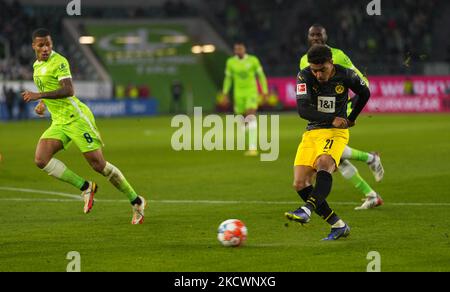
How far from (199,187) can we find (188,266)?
24.0 ft

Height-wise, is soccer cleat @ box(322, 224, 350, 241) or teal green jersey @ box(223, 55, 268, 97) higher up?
teal green jersey @ box(223, 55, 268, 97)

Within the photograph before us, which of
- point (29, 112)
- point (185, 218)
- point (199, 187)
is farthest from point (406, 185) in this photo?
point (29, 112)

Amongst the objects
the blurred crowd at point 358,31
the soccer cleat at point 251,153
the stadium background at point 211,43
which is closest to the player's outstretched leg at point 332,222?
the soccer cleat at point 251,153

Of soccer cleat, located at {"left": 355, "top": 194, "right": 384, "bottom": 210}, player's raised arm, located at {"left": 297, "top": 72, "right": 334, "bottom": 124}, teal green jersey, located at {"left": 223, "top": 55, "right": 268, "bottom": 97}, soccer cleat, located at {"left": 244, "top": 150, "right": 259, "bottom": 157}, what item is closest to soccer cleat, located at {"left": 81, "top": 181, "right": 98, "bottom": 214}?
player's raised arm, located at {"left": 297, "top": 72, "right": 334, "bottom": 124}

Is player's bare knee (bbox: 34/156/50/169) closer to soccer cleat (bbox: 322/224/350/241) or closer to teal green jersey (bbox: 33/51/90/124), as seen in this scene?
teal green jersey (bbox: 33/51/90/124)

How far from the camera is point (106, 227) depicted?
37.7 feet

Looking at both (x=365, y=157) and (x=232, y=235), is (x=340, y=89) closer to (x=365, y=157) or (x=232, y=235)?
(x=232, y=235)

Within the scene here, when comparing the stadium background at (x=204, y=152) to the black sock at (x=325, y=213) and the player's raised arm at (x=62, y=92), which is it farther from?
the player's raised arm at (x=62, y=92)

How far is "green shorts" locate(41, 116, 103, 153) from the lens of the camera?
475 inches

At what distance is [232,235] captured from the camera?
9.80m

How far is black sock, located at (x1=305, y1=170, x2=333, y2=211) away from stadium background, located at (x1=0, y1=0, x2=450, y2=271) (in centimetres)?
42

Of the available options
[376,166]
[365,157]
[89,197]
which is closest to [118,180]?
[89,197]
